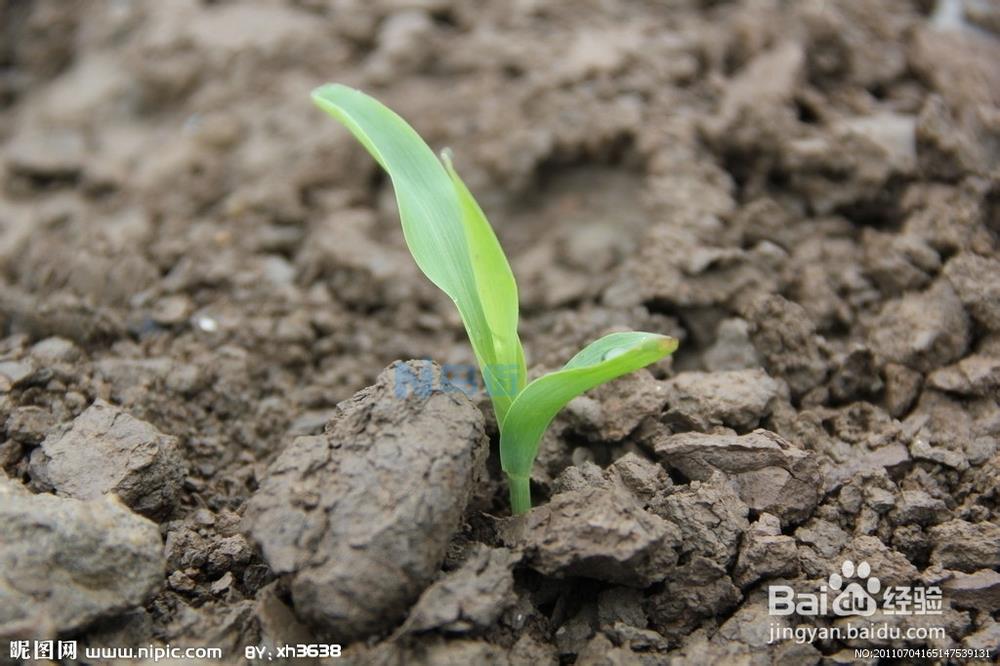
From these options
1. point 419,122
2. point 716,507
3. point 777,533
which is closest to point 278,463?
point 716,507

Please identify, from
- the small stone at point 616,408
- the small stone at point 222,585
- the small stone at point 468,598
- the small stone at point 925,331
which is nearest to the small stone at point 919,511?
the small stone at point 925,331

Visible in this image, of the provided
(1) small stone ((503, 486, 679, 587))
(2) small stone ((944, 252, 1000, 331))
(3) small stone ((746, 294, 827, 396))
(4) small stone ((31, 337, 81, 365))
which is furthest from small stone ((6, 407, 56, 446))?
(2) small stone ((944, 252, 1000, 331))

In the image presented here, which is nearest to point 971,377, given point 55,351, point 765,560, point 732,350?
point 732,350

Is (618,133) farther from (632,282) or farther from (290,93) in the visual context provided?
(290,93)

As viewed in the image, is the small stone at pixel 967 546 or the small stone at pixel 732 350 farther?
the small stone at pixel 732 350

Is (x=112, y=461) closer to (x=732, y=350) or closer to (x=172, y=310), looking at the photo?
(x=172, y=310)

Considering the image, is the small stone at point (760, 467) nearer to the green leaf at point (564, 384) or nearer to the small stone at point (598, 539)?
the small stone at point (598, 539)

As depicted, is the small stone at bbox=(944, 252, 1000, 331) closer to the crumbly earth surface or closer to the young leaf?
the crumbly earth surface
